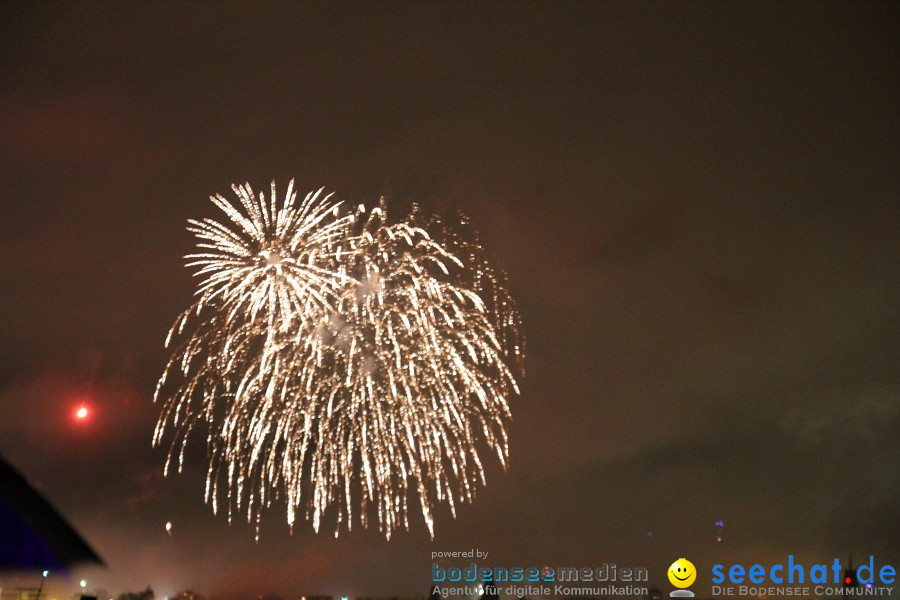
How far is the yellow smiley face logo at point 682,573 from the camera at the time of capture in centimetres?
4438

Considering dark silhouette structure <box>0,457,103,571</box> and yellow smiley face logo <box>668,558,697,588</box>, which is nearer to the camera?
dark silhouette structure <box>0,457,103,571</box>

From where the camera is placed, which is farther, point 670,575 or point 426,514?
point 670,575

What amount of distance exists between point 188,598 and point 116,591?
12.4 metres

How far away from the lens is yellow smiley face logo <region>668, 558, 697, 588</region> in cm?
4438

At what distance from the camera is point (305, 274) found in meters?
25.7

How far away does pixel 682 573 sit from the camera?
45.2m

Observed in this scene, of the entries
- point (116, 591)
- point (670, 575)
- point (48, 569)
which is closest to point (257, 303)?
point (48, 569)

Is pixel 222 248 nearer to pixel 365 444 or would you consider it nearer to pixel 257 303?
pixel 257 303

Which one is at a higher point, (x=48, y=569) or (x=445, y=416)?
(x=445, y=416)

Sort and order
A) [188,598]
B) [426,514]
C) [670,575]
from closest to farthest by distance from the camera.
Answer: [426,514], [670,575], [188,598]

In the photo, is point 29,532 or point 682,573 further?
point 682,573

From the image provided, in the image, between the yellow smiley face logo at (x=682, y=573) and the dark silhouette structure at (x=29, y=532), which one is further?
the yellow smiley face logo at (x=682, y=573)

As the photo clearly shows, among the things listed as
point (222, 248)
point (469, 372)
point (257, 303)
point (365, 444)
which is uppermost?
point (222, 248)

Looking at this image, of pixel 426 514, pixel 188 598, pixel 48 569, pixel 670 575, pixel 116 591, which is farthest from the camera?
pixel 188 598
